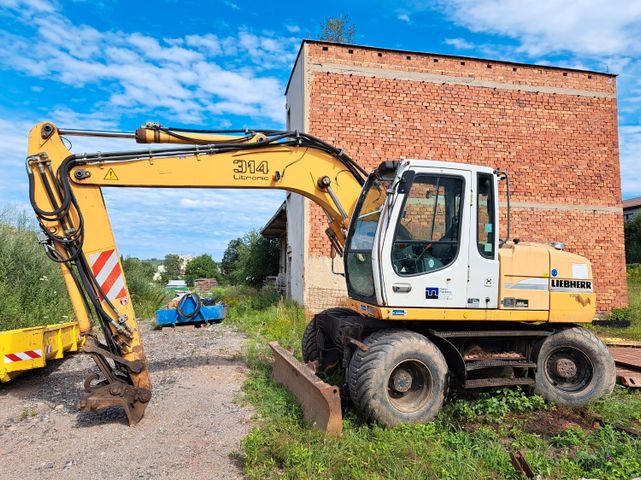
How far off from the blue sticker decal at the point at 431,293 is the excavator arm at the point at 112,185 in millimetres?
2107

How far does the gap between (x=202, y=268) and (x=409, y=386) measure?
54516 mm

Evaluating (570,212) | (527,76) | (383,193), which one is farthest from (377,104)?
(383,193)

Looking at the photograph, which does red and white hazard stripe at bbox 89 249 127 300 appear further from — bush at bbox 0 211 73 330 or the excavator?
bush at bbox 0 211 73 330

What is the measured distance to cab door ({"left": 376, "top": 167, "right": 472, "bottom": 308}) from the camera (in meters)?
5.24

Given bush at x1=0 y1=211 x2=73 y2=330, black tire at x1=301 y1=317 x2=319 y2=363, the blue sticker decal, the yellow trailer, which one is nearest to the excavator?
the blue sticker decal

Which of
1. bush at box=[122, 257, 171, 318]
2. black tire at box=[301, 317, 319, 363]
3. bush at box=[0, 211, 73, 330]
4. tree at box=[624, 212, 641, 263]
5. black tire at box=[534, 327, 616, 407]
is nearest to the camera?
black tire at box=[534, 327, 616, 407]

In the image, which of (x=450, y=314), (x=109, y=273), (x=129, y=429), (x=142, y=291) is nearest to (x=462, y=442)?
(x=450, y=314)

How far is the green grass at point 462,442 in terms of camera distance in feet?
13.2

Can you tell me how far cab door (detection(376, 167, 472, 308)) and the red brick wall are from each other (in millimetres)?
6390

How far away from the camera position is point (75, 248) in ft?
17.7

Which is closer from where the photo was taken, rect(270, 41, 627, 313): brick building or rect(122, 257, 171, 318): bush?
rect(270, 41, 627, 313): brick building

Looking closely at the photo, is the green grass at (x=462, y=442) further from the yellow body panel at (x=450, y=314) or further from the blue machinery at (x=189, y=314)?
the blue machinery at (x=189, y=314)

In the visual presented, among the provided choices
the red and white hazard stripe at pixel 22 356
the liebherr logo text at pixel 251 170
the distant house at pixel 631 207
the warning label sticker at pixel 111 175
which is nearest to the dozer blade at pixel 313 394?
the liebherr logo text at pixel 251 170

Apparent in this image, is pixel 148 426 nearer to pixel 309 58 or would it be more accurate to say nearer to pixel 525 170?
pixel 309 58
